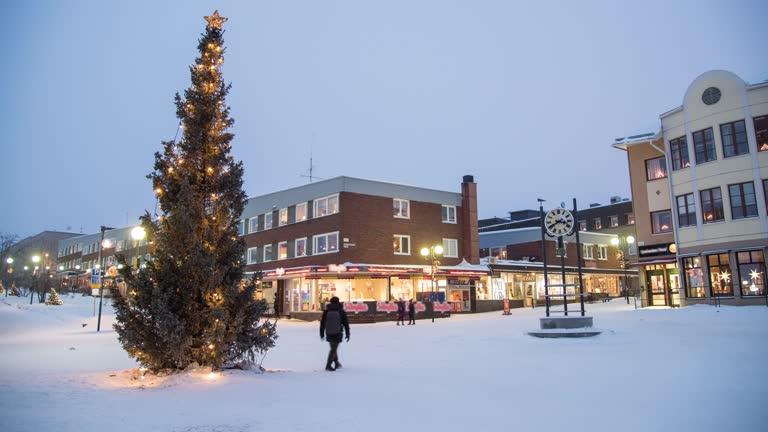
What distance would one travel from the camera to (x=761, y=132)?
2855 cm

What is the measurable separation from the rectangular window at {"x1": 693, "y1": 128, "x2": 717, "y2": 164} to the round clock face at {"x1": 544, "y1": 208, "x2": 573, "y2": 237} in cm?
1527

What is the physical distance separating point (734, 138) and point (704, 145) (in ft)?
5.09

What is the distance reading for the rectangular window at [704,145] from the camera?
3028 centimetres

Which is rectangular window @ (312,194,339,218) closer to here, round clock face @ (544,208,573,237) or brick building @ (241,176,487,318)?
brick building @ (241,176,487,318)

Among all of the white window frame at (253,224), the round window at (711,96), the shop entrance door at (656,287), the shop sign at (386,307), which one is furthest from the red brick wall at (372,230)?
the round window at (711,96)

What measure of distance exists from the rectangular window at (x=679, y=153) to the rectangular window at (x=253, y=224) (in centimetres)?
3407

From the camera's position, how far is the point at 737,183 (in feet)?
96.0

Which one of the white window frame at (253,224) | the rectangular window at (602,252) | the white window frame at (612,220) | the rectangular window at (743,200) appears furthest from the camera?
the white window frame at (612,220)

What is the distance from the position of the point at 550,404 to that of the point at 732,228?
1039 inches

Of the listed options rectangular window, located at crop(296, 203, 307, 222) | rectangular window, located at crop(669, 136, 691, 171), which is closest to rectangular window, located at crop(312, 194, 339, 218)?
rectangular window, located at crop(296, 203, 307, 222)

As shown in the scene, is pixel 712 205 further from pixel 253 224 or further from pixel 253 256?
pixel 253 224

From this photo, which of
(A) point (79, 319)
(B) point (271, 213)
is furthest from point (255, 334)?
(B) point (271, 213)

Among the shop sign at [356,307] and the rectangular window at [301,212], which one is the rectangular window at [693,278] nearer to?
the shop sign at [356,307]

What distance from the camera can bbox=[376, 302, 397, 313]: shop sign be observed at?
3722 cm
